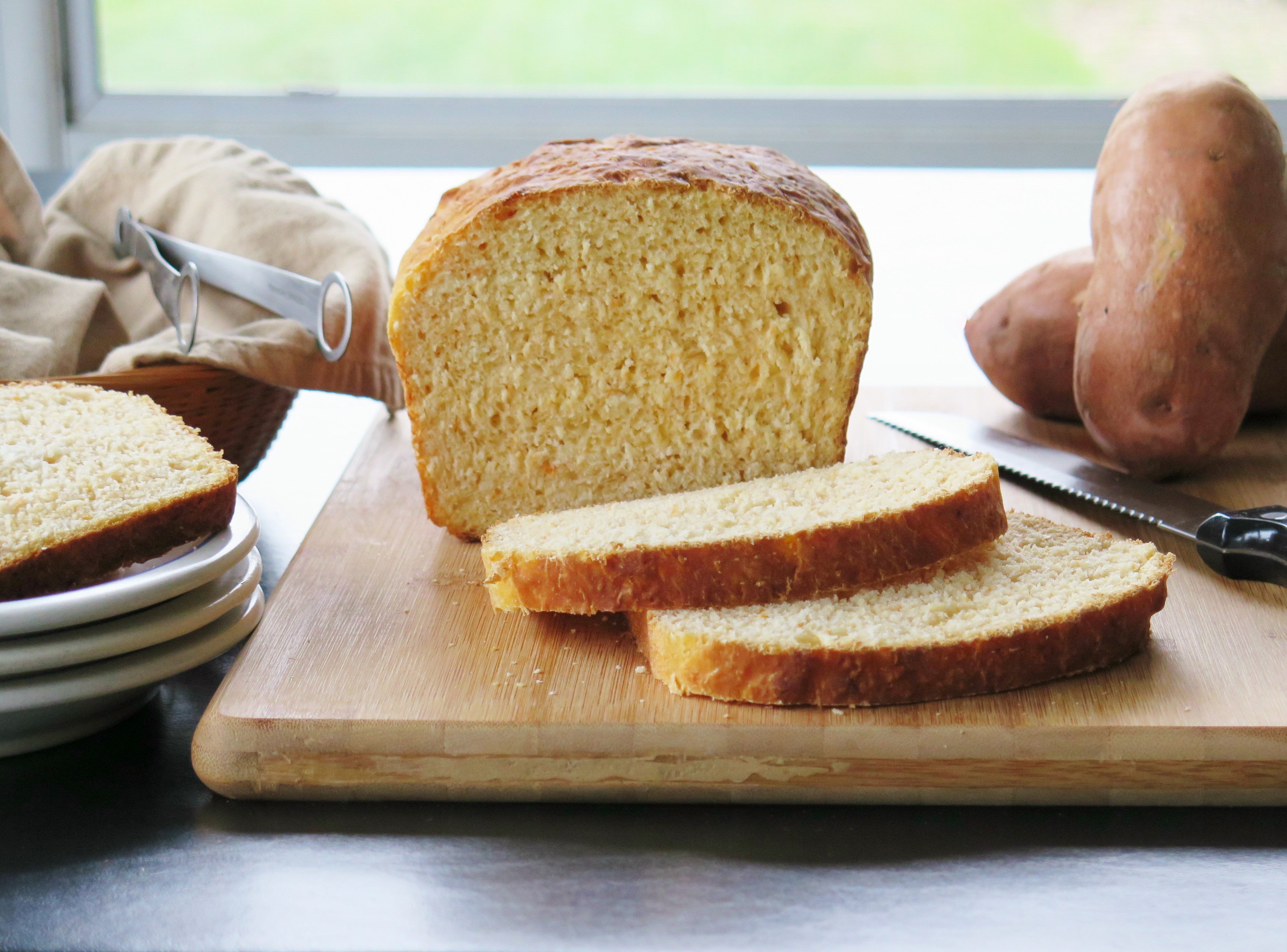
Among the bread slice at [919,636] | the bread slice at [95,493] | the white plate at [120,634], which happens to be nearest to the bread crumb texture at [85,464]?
the bread slice at [95,493]

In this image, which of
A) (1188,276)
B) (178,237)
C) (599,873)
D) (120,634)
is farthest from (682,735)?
(178,237)

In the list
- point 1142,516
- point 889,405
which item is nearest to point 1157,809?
point 1142,516

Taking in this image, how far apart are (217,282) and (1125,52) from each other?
492 cm

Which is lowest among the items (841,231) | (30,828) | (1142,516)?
(30,828)

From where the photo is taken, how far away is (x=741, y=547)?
171 centimetres

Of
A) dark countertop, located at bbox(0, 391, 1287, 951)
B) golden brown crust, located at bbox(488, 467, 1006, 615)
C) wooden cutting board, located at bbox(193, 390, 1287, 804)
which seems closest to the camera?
dark countertop, located at bbox(0, 391, 1287, 951)

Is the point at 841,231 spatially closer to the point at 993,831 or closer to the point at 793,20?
the point at 993,831

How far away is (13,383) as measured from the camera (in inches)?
79.6

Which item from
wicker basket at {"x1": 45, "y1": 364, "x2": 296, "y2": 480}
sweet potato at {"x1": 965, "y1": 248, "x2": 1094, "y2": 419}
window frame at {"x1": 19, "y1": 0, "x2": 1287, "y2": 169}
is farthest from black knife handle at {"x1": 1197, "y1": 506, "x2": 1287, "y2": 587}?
window frame at {"x1": 19, "y1": 0, "x2": 1287, "y2": 169}

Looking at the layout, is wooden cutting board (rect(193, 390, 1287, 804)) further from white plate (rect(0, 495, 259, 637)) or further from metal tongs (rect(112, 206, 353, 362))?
metal tongs (rect(112, 206, 353, 362))

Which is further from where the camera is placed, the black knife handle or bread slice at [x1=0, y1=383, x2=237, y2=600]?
the black knife handle

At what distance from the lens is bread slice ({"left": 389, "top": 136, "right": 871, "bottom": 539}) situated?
2023 millimetres

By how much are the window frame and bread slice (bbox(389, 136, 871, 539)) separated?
12.0 ft

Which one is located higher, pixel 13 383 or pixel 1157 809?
pixel 13 383
